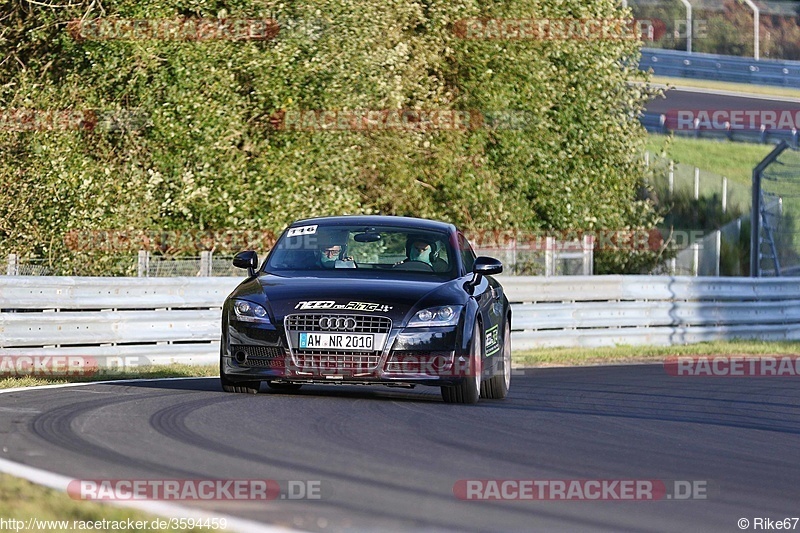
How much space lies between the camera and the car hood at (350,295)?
34.5 feet

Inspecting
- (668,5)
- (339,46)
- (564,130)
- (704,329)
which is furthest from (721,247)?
(668,5)

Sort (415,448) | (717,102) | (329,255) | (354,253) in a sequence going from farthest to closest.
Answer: (717,102)
(354,253)
(329,255)
(415,448)

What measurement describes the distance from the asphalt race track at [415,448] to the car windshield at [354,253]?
1.06 meters

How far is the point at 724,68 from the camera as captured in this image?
4934 centimetres

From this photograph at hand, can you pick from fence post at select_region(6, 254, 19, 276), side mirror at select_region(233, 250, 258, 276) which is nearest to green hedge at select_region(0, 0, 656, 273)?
fence post at select_region(6, 254, 19, 276)

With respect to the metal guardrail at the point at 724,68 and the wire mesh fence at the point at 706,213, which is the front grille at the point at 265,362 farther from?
the metal guardrail at the point at 724,68

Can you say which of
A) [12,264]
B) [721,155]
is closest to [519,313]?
[12,264]

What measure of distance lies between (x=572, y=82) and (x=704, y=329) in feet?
22.3

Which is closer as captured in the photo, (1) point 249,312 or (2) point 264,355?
(2) point 264,355

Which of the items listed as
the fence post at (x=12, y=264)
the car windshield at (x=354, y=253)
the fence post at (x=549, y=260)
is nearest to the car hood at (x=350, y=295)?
the car windshield at (x=354, y=253)

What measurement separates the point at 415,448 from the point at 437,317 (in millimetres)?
2895

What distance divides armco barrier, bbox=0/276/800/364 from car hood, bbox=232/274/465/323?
11.7 feet

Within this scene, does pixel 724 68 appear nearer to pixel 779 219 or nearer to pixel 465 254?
pixel 779 219

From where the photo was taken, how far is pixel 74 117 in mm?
22219
